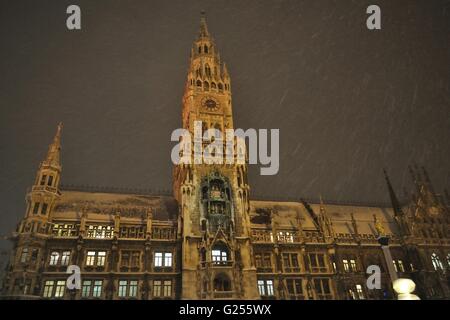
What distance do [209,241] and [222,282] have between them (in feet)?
17.2

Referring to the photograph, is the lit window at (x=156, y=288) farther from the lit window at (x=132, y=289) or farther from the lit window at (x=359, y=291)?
the lit window at (x=359, y=291)

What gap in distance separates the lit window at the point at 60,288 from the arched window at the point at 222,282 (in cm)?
1779

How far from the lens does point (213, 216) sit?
4506 centimetres

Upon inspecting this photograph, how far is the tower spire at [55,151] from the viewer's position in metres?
46.8

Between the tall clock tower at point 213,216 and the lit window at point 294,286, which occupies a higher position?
the tall clock tower at point 213,216

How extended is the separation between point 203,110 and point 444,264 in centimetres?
4447

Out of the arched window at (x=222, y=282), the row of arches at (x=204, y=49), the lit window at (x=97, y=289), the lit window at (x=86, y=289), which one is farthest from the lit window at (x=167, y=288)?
the row of arches at (x=204, y=49)

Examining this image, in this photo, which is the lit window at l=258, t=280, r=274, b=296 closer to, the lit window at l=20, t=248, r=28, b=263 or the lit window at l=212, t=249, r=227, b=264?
the lit window at l=212, t=249, r=227, b=264

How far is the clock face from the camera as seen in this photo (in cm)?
5622

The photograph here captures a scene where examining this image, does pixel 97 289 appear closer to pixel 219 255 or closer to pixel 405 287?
pixel 219 255

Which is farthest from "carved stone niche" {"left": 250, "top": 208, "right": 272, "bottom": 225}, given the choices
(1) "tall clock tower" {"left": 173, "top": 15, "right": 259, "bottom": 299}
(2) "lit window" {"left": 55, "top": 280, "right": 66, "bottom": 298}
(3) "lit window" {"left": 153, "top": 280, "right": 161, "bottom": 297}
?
(2) "lit window" {"left": 55, "top": 280, "right": 66, "bottom": 298}

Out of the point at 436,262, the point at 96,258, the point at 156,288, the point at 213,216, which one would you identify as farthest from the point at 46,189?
the point at 436,262
